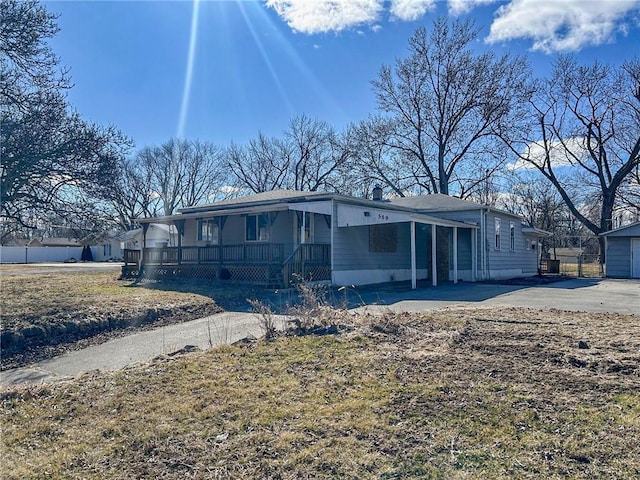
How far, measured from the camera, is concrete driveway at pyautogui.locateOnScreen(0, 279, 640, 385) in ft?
20.1

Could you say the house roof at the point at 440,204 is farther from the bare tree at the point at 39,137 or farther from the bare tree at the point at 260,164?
the bare tree at the point at 260,164

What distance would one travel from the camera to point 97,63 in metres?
12.7

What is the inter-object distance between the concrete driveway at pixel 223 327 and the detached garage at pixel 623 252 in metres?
12.1

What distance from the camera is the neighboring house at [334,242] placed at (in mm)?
A: 15117

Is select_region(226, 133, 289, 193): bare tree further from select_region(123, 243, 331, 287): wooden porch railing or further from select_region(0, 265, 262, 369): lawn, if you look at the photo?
select_region(0, 265, 262, 369): lawn

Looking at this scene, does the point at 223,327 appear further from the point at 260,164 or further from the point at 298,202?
the point at 260,164

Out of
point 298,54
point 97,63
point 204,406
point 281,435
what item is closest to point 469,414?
point 281,435

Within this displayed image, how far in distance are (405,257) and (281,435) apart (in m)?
16.6

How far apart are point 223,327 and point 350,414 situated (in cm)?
517

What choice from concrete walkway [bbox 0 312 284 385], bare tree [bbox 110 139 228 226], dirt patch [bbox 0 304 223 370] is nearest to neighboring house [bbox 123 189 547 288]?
dirt patch [bbox 0 304 223 370]

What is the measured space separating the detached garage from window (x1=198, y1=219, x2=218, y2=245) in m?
19.8

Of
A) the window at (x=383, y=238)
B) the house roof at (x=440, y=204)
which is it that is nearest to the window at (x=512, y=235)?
the house roof at (x=440, y=204)

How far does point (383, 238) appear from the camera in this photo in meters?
17.9

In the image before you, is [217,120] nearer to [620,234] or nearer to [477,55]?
[477,55]
